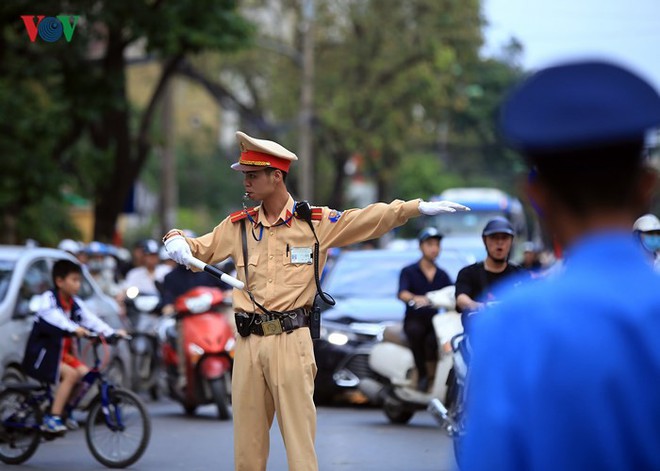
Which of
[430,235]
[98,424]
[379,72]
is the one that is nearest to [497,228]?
[430,235]

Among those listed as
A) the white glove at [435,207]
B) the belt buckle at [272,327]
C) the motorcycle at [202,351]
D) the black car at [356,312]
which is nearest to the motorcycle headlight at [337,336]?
the black car at [356,312]

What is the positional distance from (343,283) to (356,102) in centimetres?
2267

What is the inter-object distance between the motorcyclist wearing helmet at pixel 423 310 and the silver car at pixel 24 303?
9.74 feet

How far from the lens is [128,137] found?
24.2 metres

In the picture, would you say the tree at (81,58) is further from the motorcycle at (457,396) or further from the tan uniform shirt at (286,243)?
the tan uniform shirt at (286,243)

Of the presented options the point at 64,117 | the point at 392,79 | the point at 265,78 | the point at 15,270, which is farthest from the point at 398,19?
the point at 15,270

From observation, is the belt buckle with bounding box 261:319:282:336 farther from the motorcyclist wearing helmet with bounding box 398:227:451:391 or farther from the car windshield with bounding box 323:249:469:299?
the car windshield with bounding box 323:249:469:299

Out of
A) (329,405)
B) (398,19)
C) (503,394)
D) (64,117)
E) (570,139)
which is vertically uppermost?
(398,19)

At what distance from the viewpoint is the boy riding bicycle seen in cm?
1046

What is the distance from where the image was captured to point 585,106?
2.05m

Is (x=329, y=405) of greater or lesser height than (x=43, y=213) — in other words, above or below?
below

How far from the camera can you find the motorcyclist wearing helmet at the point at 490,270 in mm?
9570

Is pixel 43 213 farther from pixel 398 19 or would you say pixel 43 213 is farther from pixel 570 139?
pixel 570 139

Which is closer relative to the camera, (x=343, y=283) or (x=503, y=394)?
(x=503, y=394)
